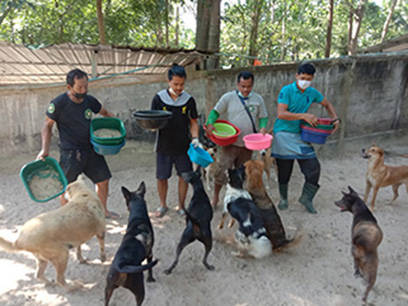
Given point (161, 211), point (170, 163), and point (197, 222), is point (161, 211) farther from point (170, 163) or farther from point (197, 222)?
point (197, 222)

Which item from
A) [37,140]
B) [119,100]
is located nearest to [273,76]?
[119,100]

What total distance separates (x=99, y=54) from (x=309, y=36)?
1947cm

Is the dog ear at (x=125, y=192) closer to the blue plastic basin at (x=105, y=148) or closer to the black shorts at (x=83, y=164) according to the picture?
the blue plastic basin at (x=105, y=148)

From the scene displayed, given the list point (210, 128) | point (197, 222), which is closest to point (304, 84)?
point (210, 128)

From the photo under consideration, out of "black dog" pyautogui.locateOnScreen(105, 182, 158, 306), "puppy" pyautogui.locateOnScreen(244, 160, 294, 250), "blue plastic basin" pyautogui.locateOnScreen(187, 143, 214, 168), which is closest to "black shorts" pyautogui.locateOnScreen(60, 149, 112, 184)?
"black dog" pyautogui.locateOnScreen(105, 182, 158, 306)

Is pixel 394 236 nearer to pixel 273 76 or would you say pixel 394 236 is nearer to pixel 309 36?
pixel 273 76

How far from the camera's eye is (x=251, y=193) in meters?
3.88

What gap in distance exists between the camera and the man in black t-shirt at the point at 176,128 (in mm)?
3986

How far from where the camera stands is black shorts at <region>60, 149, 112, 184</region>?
12.5 feet

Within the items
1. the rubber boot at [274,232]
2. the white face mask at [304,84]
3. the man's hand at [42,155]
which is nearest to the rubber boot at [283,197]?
the rubber boot at [274,232]

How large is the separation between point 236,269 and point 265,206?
2.82 feet

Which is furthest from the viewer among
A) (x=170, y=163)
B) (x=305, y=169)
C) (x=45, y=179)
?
(x=305, y=169)

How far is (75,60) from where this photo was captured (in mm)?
5473

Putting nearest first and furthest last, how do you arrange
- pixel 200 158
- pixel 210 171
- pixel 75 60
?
pixel 200 158, pixel 75 60, pixel 210 171
